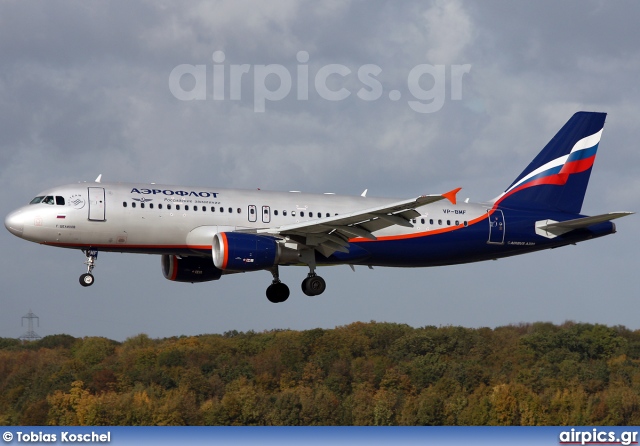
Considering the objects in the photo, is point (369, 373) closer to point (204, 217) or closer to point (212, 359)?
point (212, 359)

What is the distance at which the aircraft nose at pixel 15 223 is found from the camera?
48.2 m

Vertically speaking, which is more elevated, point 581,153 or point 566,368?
point 581,153

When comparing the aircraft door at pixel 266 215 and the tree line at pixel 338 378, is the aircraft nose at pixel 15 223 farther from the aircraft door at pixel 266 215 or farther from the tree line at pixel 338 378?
the tree line at pixel 338 378

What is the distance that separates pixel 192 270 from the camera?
5372cm

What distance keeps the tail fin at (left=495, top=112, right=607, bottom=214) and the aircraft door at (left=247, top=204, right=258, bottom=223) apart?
12691 millimetres

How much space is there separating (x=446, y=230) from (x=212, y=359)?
88.0 m

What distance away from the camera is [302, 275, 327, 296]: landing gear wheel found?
51469 millimetres

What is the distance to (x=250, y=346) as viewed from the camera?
14288cm

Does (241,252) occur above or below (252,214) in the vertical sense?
below

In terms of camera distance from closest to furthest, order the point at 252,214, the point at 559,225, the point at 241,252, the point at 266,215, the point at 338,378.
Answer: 1. the point at 241,252
2. the point at 252,214
3. the point at 266,215
4. the point at 559,225
5. the point at 338,378

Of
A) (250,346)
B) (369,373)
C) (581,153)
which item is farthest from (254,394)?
(581,153)

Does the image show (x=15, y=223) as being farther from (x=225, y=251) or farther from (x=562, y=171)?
(x=562, y=171)

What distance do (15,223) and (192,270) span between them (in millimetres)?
8936

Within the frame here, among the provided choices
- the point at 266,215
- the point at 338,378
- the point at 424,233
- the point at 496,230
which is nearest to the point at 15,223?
the point at 266,215
